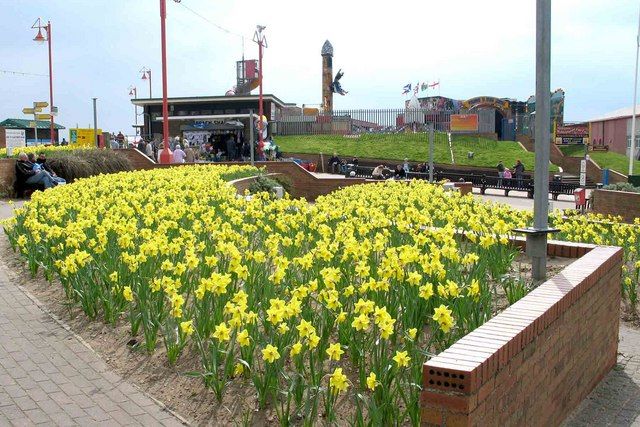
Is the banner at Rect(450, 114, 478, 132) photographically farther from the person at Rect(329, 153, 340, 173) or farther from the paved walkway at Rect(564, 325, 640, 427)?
the paved walkway at Rect(564, 325, 640, 427)

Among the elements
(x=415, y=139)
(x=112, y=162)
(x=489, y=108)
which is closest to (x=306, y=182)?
(x=112, y=162)

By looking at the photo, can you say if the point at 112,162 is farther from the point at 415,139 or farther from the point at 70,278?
the point at 415,139

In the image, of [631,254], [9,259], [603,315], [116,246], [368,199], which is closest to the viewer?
[603,315]

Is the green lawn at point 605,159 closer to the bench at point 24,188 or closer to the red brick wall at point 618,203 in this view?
the red brick wall at point 618,203

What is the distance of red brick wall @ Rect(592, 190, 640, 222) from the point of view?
2167cm

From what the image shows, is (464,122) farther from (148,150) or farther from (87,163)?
(87,163)

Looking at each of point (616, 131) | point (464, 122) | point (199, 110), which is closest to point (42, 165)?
point (199, 110)

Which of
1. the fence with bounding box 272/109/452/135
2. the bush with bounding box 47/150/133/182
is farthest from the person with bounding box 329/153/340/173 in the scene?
the bush with bounding box 47/150/133/182

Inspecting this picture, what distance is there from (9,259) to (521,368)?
7282 millimetres

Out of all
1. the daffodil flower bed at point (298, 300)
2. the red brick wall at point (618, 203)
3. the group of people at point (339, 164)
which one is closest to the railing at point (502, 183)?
the group of people at point (339, 164)

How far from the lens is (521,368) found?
4.60 m

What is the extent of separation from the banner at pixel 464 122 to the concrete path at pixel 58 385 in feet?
166

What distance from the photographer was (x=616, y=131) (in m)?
63.7

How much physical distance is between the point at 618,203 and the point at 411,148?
90.4 ft
